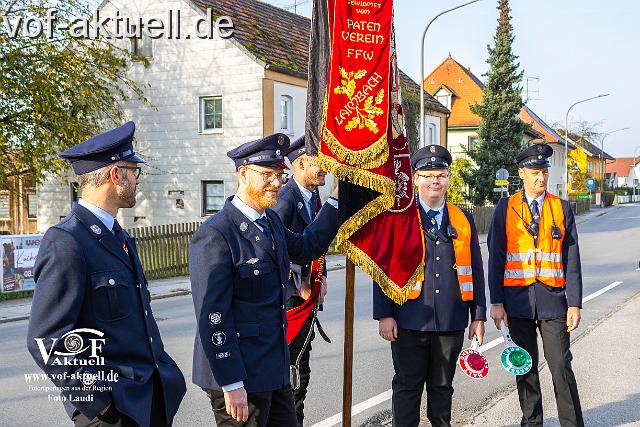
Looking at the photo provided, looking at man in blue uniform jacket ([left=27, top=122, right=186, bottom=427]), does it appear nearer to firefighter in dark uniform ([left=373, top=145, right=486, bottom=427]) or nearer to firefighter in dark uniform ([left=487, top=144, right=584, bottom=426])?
firefighter in dark uniform ([left=373, top=145, right=486, bottom=427])

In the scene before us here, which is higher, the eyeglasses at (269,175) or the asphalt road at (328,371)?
the eyeglasses at (269,175)

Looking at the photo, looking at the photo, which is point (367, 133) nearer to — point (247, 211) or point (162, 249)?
point (247, 211)

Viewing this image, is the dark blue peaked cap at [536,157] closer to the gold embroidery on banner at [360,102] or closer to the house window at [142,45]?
the gold embroidery on banner at [360,102]

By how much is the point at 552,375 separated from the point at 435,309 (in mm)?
1150

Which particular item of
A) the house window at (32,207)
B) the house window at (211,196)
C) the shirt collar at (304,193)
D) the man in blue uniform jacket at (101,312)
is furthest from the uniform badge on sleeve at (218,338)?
the house window at (32,207)

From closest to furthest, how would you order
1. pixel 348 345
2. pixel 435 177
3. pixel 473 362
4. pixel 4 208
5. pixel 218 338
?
pixel 218 338, pixel 348 345, pixel 435 177, pixel 473 362, pixel 4 208

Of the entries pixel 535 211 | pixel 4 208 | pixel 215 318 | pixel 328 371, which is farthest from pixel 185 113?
pixel 215 318

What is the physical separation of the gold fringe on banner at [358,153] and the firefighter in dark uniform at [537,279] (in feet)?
4.96

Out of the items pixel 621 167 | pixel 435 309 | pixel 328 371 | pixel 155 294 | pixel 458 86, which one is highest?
pixel 458 86

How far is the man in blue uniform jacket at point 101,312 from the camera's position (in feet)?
9.28

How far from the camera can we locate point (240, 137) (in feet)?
79.3

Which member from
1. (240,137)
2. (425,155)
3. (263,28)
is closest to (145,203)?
(240,137)

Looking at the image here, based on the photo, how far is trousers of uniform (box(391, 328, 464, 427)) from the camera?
4625 mm

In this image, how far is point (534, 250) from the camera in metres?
5.21
